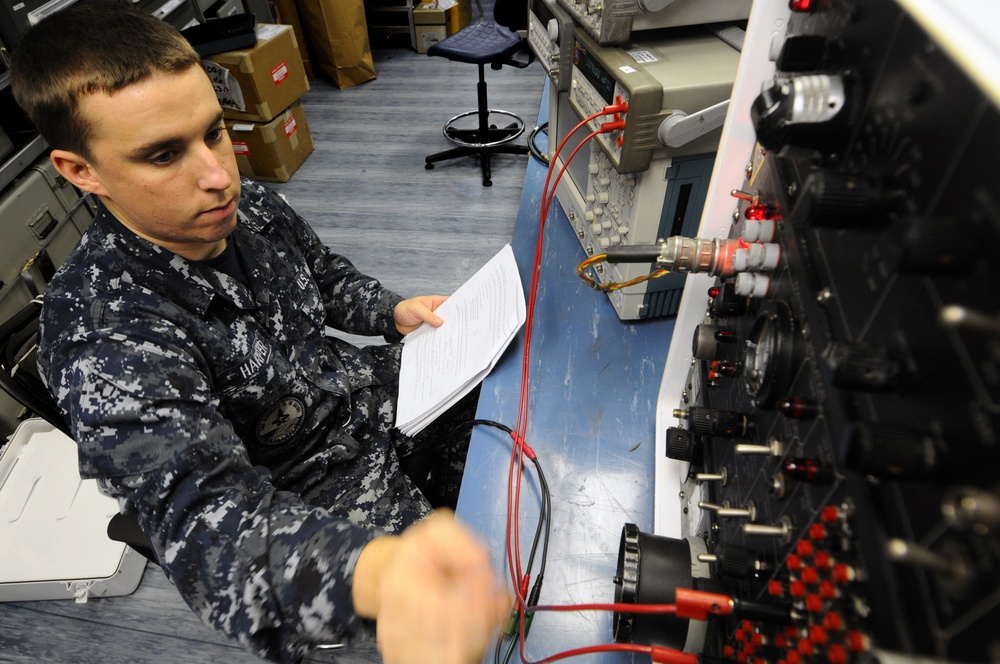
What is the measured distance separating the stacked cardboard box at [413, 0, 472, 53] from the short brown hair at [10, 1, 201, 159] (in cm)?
356

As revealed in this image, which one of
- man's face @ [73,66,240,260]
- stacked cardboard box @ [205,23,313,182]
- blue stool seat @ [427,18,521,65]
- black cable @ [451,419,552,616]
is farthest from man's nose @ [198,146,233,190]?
stacked cardboard box @ [205,23,313,182]

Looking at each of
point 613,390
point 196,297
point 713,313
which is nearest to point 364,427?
point 196,297

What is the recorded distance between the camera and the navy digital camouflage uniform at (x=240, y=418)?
0.59m

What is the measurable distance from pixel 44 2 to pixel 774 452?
8.28 feet

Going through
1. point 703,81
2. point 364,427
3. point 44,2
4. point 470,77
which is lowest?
point 470,77

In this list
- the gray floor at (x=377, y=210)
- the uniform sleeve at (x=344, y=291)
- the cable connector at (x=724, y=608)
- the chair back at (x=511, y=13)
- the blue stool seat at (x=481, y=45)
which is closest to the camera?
the cable connector at (x=724, y=608)

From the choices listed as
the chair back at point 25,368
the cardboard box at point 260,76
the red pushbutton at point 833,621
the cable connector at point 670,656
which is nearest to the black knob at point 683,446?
the cable connector at point 670,656

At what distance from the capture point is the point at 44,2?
1801mm

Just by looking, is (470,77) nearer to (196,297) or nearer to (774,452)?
(196,297)

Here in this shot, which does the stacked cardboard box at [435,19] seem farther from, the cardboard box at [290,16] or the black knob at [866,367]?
the black knob at [866,367]

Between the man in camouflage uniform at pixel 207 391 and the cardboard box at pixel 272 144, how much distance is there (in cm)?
186

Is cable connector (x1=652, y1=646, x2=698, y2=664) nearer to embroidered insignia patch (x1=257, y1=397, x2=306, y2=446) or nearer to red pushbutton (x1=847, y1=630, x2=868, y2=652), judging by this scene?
red pushbutton (x1=847, y1=630, x2=868, y2=652)

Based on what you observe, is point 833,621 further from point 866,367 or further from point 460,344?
point 460,344

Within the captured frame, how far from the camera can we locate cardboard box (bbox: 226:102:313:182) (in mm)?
2627
